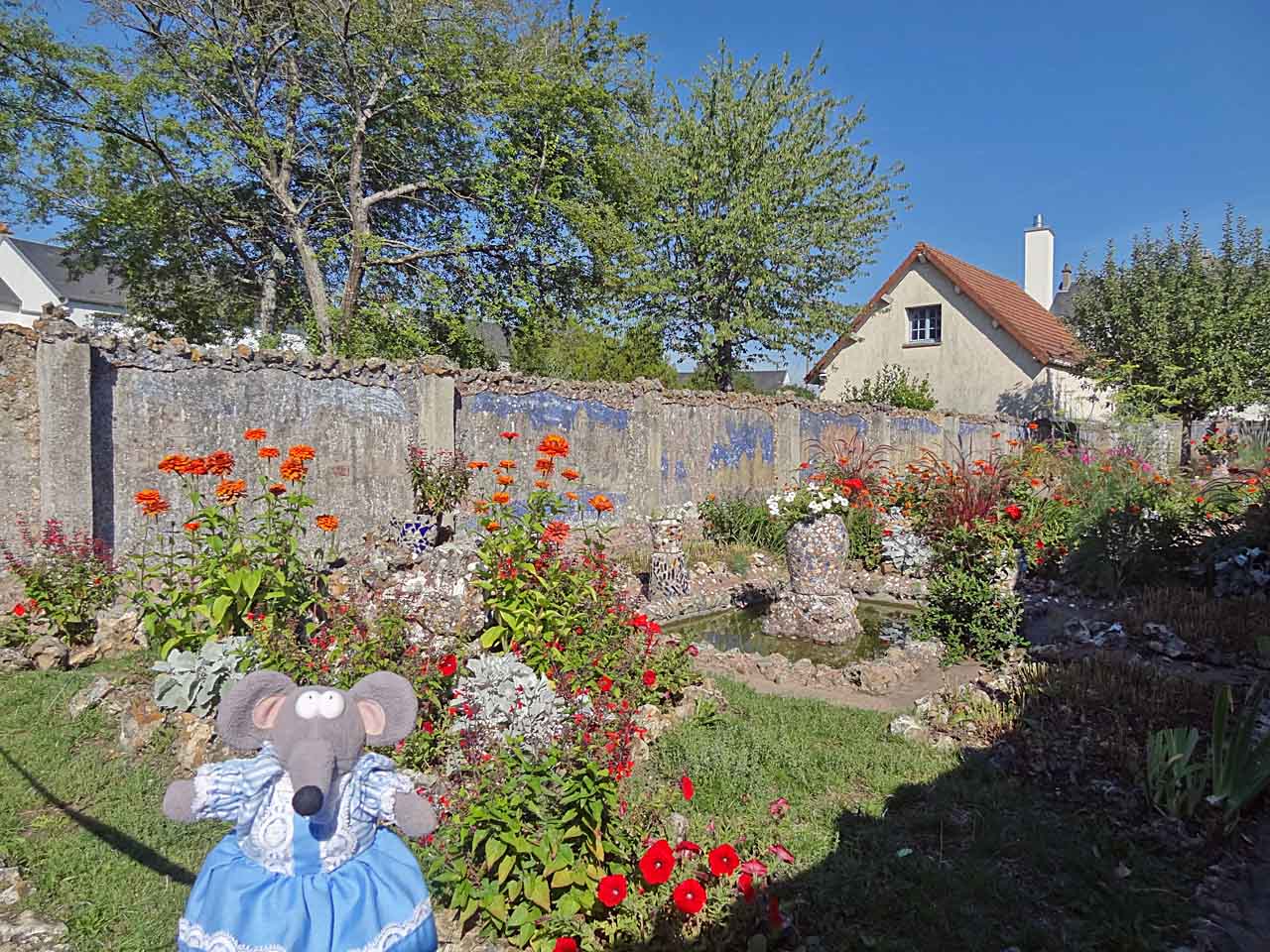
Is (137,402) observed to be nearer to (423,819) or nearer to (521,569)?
(521,569)

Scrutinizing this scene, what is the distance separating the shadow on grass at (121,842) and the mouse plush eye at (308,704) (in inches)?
73.6

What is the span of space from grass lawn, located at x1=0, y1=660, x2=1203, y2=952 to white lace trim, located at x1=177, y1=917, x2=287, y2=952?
1239mm

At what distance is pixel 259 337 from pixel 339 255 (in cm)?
252

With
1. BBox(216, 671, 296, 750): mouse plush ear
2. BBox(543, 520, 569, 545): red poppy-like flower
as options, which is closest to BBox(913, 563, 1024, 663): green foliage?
BBox(543, 520, 569, 545): red poppy-like flower

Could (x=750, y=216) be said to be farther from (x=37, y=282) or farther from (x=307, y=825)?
(x=37, y=282)

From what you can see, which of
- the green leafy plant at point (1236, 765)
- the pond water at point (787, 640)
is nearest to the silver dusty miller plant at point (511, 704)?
the pond water at point (787, 640)

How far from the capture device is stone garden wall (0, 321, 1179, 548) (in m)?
5.80

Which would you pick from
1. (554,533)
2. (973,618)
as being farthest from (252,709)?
(973,618)

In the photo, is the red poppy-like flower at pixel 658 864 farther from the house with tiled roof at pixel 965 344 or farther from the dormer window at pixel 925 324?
the dormer window at pixel 925 324

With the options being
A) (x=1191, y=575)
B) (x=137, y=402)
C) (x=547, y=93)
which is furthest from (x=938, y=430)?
(x=137, y=402)

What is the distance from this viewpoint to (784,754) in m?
4.05

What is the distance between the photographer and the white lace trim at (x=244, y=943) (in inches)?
64.9

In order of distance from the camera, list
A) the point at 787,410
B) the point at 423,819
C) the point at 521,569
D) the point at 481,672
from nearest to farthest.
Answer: the point at 423,819, the point at 481,672, the point at 521,569, the point at 787,410

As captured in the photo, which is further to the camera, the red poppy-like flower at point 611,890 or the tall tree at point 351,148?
the tall tree at point 351,148
